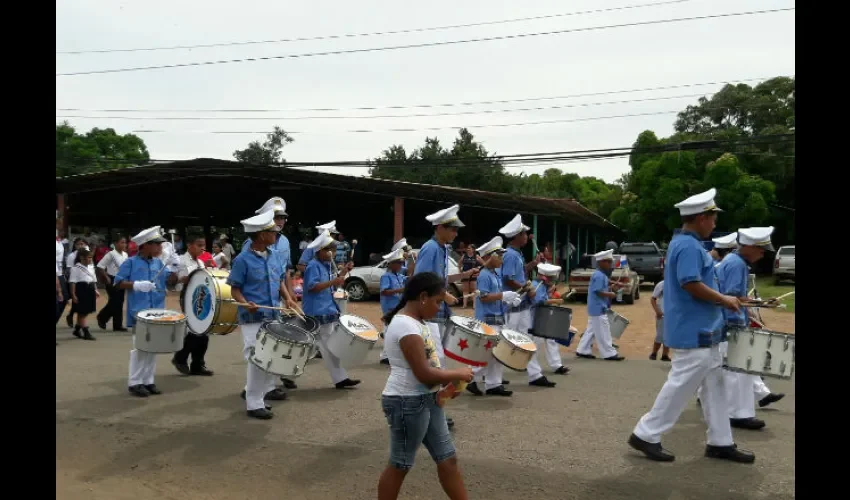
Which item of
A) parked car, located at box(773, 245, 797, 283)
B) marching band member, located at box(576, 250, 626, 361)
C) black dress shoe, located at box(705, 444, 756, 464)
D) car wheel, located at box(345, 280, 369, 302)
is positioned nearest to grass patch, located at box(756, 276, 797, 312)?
parked car, located at box(773, 245, 797, 283)

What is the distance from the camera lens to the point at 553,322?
30.4 ft

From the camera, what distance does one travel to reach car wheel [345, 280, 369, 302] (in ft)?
74.6

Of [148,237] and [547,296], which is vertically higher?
[148,237]

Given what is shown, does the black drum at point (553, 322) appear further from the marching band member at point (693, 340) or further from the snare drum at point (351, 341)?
the marching band member at point (693, 340)

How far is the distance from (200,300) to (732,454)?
17.1 ft

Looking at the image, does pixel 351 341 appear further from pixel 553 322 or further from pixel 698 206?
pixel 698 206

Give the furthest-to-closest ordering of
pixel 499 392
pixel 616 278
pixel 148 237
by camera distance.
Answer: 1. pixel 616 278
2. pixel 148 237
3. pixel 499 392

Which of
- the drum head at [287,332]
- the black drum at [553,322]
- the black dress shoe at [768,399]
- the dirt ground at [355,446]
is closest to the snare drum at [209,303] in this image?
the drum head at [287,332]

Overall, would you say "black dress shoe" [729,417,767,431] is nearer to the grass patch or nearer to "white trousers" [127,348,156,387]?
"white trousers" [127,348,156,387]

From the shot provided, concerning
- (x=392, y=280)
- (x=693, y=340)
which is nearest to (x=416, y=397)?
(x=693, y=340)

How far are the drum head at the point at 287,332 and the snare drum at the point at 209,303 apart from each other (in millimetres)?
559
